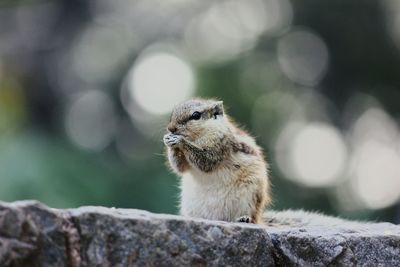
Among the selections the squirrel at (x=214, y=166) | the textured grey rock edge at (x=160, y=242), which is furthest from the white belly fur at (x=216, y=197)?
the textured grey rock edge at (x=160, y=242)

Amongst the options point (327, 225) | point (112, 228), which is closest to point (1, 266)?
point (112, 228)

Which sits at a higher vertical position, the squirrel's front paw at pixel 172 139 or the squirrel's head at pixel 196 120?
the squirrel's head at pixel 196 120

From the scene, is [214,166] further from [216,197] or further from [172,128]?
[172,128]

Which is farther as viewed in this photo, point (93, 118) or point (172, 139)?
point (93, 118)

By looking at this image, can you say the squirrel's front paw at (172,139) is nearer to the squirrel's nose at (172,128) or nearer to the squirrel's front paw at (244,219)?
the squirrel's nose at (172,128)

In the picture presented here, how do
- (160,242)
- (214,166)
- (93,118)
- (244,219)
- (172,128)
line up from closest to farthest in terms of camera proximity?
1. (160,242)
2. (244,219)
3. (214,166)
4. (172,128)
5. (93,118)

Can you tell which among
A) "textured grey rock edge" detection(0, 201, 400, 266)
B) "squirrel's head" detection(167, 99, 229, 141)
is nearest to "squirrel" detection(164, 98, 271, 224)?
"squirrel's head" detection(167, 99, 229, 141)

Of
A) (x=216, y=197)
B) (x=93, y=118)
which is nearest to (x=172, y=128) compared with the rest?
(x=216, y=197)
